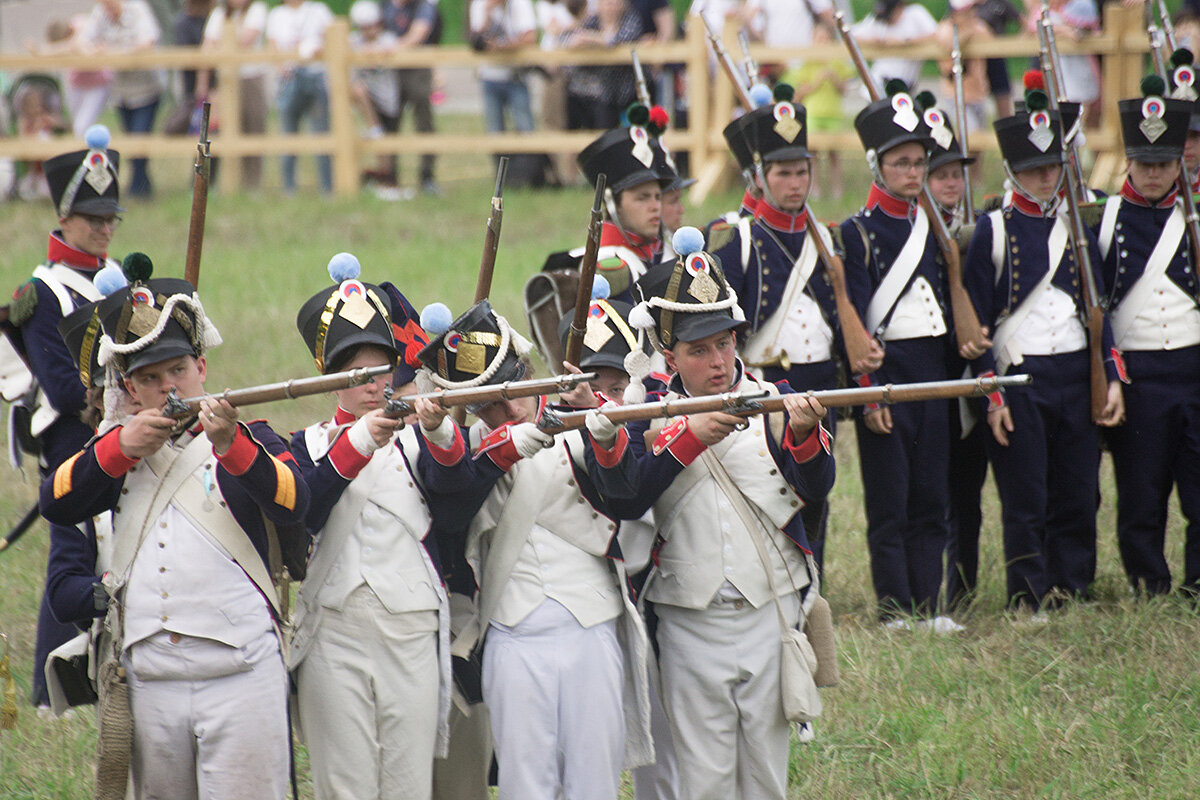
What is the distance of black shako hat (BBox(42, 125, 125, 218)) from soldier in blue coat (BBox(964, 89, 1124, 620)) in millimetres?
3674

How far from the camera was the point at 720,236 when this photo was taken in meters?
6.31

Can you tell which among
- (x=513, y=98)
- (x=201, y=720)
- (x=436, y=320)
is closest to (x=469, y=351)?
(x=436, y=320)

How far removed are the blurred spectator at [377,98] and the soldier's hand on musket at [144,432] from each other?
11323 mm

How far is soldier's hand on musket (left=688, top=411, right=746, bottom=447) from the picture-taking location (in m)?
4.12

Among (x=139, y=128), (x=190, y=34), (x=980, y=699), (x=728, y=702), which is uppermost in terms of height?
(x=190, y=34)

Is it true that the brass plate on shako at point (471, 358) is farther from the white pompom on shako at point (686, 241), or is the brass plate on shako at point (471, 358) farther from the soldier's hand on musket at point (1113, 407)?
the soldier's hand on musket at point (1113, 407)

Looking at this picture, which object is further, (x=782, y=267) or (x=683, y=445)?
(x=782, y=267)

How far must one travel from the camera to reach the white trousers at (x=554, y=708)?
4.18 meters

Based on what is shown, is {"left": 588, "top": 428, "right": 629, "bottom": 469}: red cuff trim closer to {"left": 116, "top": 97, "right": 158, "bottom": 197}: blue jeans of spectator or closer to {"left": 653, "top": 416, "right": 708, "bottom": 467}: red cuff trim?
{"left": 653, "top": 416, "right": 708, "bottom": 467}: red cuff trim

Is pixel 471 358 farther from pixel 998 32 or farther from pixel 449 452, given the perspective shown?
pixel 998 32

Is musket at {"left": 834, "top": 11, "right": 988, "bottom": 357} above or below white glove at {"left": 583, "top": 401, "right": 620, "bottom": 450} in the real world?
above

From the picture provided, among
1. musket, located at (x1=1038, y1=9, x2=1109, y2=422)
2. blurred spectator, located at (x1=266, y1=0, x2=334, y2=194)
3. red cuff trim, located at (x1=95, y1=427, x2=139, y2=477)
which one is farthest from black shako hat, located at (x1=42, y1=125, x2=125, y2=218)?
blurred spectator, located at (x1=266, y1=0, x2=334, y2=194)

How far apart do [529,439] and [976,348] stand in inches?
118

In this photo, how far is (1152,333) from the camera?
6.47 meters
